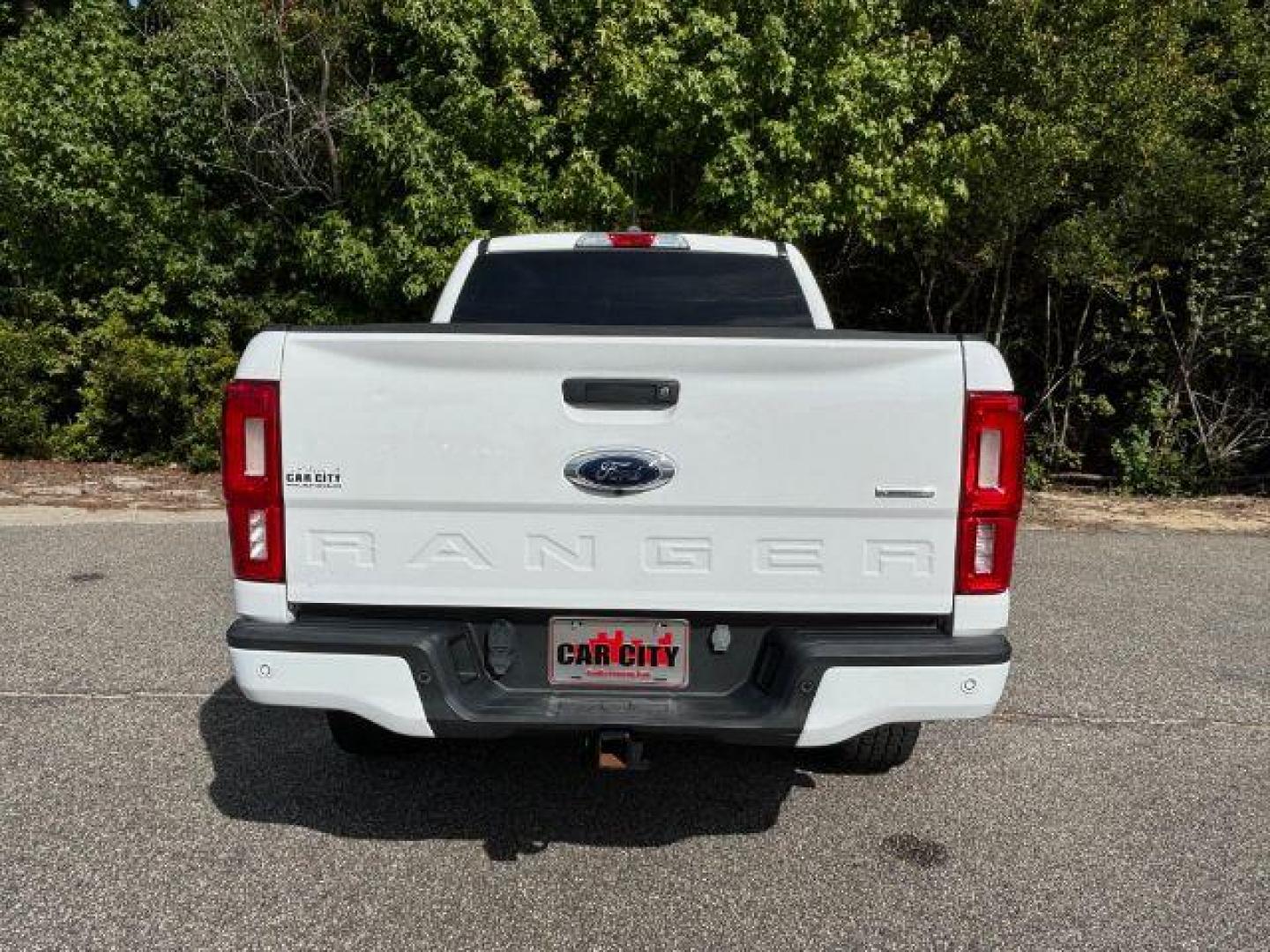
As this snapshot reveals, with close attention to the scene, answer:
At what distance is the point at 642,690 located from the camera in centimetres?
299

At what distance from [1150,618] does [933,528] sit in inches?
168

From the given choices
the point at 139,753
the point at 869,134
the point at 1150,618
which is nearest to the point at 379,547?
the point at 139,753

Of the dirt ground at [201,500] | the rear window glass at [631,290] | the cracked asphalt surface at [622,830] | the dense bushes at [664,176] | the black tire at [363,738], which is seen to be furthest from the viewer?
the dense bushes at [664,176]

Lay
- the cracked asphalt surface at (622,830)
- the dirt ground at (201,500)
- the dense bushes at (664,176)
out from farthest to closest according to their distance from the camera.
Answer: the dense bushes at (664,176) < the dirt ground at (201,500) < the cracked asphalt surface at (622,830)

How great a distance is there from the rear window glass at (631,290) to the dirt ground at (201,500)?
5.63 m

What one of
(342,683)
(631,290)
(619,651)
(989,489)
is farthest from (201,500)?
(989,489)

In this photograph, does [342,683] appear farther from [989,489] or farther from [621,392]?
[989,489]

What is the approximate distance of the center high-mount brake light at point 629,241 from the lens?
4.68 metres

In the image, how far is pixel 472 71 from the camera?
1087cm

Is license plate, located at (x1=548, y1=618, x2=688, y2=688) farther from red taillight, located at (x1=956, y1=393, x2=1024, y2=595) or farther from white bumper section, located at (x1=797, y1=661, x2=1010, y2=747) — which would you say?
red taillight, located at (x1=956, y1=393, x2=1024, y2=595)

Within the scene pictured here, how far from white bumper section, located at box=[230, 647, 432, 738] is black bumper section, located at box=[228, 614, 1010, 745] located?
29mm

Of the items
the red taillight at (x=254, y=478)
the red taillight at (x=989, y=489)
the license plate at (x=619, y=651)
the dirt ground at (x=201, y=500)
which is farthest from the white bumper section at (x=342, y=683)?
the dirt ground at (x=201, y=500)

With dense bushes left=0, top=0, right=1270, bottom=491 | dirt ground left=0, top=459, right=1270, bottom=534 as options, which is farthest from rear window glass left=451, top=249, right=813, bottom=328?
dirt ground left=0, top=459, right=1270, bottom=534

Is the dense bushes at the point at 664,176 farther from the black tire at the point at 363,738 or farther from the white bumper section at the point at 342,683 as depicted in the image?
the white bumper section at the point at 342,683
